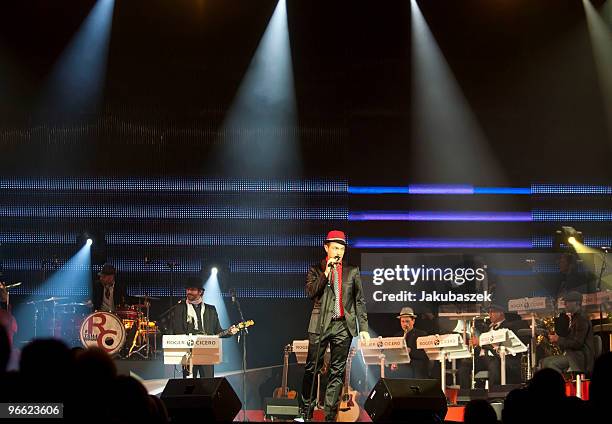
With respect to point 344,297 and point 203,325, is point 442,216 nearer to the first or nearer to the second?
point 203,325

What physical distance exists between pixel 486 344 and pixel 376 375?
1.30 metres

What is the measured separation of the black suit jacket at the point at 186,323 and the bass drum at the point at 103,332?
658 mm

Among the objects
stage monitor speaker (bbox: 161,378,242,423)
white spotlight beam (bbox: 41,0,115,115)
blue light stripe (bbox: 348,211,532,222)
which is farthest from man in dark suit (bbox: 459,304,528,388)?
white spotlight beam (bbox: 41,0,115,115)

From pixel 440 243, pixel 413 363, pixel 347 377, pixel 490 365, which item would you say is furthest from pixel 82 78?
pixel 490 365

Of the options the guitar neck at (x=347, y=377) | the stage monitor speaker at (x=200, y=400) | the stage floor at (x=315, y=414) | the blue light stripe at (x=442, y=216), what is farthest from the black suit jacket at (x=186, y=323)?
the stage monitor speaker at (x=200, y=400)

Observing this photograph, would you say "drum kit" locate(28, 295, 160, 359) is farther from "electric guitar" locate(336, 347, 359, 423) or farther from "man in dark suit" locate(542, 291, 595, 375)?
"man in dark suit" locate(542, 291, 595, 375)

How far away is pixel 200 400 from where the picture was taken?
6336 mm

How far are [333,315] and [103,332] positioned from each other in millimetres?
3378

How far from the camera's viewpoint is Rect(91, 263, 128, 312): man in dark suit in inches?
423

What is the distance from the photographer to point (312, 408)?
762cm

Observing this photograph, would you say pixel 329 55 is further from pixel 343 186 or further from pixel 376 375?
pixel 376 375

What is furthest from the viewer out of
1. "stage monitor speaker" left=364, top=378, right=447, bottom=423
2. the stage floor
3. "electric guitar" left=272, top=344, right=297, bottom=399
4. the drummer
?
the drummer

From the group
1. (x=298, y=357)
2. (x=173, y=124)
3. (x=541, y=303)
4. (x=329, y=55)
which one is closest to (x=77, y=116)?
(x=173, y=124)

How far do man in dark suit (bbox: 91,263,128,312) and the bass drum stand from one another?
0.73 m
